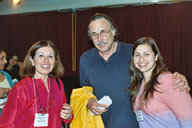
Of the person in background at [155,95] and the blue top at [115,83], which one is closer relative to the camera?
the person in background at [155,95]

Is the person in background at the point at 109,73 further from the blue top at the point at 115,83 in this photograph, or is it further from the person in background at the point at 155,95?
the person in background at the point at 155,95

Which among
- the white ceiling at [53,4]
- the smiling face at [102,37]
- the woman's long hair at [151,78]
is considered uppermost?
the white ceiling at [53,4]

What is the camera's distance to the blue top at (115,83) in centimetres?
196

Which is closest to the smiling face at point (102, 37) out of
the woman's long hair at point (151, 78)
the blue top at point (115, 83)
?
the blue top at point (115, 83)

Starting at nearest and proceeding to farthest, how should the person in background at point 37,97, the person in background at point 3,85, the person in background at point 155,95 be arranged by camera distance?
the person in background at point 155,95
the person in background at point 37,97
the person in background at point 3,85

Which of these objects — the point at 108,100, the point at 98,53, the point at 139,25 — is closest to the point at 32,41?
the point at 139,25

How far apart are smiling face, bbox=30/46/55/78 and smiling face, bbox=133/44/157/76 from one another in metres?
0.89

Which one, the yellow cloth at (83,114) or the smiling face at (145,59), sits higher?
the smiling face at (145,59)

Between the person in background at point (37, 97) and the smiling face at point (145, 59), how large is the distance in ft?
2.78

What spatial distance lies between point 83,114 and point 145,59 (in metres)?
0.92

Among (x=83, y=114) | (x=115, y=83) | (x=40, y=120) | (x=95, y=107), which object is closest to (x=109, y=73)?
(x=115, y=83)

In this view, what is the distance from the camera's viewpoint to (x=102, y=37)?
207 centimetres

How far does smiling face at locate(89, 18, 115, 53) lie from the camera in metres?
2.06

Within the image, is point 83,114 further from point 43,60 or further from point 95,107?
point 43,60
